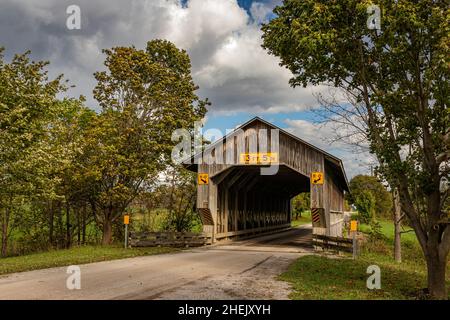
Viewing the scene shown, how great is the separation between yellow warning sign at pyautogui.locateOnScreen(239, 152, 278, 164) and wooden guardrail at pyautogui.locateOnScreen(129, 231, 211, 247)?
446 cm

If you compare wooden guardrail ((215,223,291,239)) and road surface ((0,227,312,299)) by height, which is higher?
road surface ((0,227,312,299))

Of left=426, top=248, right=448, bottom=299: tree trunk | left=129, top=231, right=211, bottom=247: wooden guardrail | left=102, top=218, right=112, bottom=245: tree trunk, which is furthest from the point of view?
left=102, top=218, right=112, bottom=245: tree trunk

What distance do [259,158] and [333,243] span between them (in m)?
5.60

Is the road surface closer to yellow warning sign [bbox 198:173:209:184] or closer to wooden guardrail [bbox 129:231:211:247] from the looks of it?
wooden guardrail [bbox 129:231:211:247]

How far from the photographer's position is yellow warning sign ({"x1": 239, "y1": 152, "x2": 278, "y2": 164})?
2084 cm

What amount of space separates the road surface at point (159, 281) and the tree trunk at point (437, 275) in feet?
11.7

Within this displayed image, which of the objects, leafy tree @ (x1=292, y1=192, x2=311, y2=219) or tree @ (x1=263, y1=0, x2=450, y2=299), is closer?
tree @ (x1=263, y1=0, x2=450, y2=299)

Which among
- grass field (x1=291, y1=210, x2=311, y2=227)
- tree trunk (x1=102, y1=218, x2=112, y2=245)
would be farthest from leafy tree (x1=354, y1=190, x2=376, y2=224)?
tree trunk (x1=102, y1=218, x2=112, y2=245)

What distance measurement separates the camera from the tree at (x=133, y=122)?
67.3ft

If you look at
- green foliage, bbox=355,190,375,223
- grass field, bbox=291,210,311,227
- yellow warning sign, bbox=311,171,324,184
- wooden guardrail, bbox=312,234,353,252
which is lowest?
grass field, bbox=291,210,311,227

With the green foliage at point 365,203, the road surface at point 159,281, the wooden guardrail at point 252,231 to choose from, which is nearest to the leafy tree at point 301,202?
the green foliage at point 365,203

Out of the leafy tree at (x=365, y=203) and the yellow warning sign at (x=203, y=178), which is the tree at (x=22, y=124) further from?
the leafy tree at (x=365, y=203)

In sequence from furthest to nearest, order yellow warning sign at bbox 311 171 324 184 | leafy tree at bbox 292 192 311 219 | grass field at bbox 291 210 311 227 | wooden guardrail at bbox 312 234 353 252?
leafy tree at bbox 292 192 311 219 < grass field at bbox 291 210 311 227 < yellow warning sign at bbox 311 171 324 184 < wooden guardrail at bbox 312 234 353 252

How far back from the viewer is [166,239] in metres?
21.0
